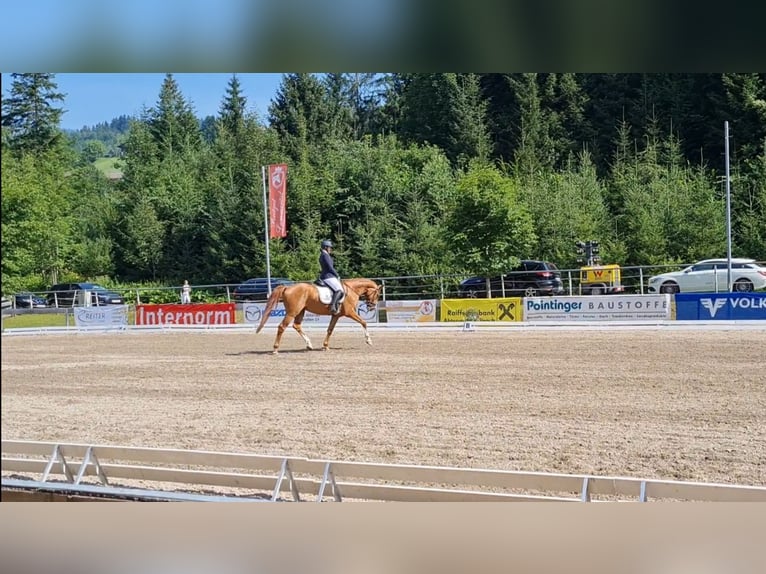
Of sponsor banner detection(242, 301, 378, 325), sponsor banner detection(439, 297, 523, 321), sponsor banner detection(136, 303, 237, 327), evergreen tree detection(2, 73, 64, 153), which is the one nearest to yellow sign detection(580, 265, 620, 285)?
sponsor banner detection(439, 297, 523, 321)

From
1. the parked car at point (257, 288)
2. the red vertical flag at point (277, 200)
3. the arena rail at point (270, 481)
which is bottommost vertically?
the arena rail at point (270, 481)

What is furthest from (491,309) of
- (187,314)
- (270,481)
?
(187,314)

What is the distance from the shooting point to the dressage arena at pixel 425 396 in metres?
5.39

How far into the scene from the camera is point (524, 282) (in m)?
5.98

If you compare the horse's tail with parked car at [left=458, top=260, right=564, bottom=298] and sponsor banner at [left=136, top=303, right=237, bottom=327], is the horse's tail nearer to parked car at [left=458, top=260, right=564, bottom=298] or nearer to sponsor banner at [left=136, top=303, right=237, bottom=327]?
sponsor banner at [left=136, top=303, right=237, bottom=327]

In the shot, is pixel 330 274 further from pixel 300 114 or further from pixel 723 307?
pixel 723 307

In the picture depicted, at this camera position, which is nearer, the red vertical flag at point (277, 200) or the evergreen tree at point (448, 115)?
the evergreen tree at point (448, 115)

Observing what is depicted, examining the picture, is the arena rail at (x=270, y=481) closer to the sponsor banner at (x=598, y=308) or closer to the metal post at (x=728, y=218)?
the sponsor banner at (x=598, y=308)

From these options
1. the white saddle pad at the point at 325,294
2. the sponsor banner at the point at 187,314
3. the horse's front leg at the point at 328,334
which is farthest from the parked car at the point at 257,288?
the horse's front leg at the point at 328,334

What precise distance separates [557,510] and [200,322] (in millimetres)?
2906

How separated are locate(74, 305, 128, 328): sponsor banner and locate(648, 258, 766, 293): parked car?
3.87m

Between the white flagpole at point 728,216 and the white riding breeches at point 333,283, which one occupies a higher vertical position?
the white flagpole at point 728,216
